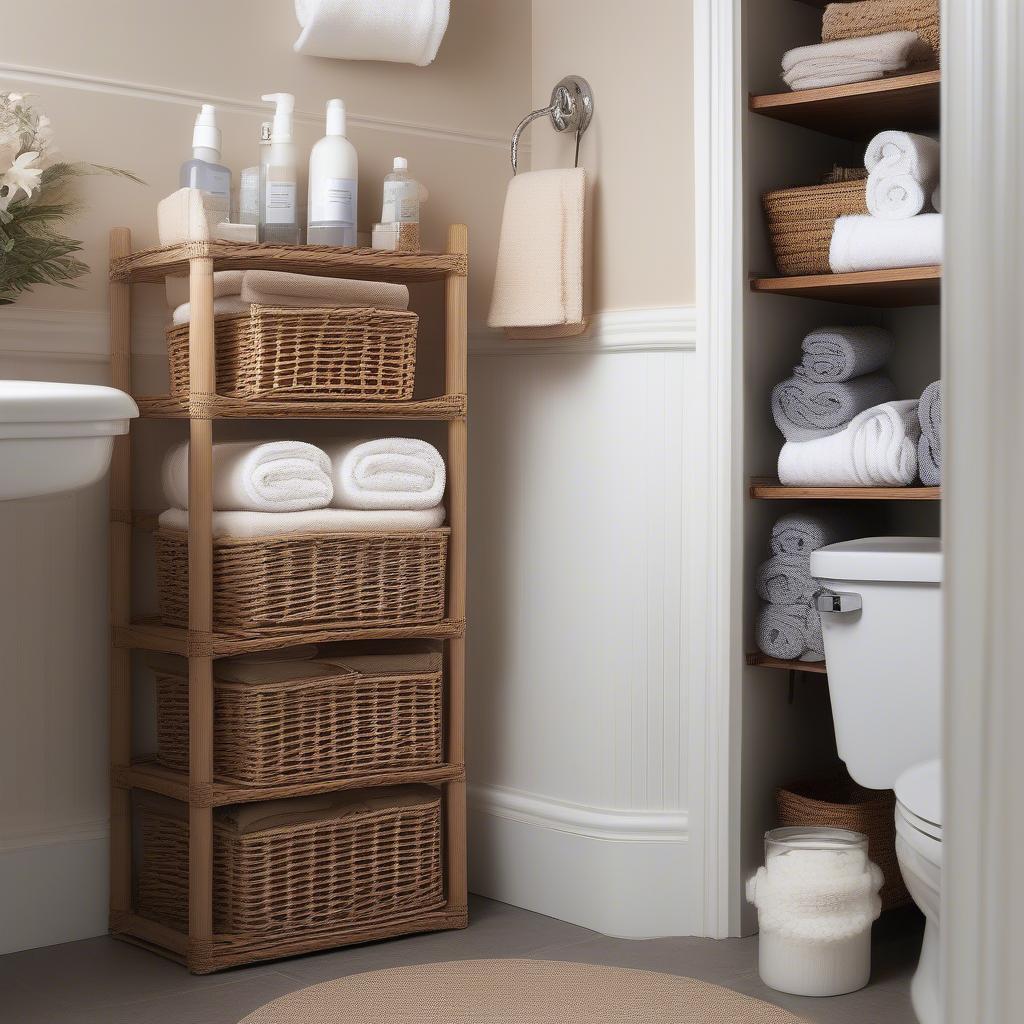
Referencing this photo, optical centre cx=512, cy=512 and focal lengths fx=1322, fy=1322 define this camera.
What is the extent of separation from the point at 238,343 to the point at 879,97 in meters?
1.06

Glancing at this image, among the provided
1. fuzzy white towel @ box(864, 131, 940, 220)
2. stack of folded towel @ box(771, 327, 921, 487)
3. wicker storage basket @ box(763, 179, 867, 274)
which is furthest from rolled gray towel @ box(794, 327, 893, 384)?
fuzzy white towel @ box(864, 131, 940, 220)

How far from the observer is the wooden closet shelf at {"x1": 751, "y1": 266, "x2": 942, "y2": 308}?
1.96 meters

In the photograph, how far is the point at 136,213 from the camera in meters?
2.16

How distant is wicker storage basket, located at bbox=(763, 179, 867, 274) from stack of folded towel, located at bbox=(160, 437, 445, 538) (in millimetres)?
660

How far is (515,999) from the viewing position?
180cm

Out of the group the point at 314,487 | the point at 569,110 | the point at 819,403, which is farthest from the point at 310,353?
the point at 819,403

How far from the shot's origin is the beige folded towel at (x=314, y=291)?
200cm

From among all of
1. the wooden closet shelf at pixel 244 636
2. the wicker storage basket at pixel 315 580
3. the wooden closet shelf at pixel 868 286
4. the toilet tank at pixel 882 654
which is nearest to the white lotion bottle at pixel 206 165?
the wicker storage basket at pixel 315 580

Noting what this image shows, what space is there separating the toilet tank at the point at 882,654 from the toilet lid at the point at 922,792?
0.24 metres

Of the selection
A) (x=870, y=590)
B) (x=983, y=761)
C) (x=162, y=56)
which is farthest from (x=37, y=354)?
(x=983, y=761)

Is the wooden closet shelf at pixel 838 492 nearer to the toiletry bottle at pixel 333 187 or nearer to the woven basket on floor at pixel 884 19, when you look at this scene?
the woven basket on floor at pixel 884 19

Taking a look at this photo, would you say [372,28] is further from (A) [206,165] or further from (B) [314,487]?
(B) [314,487]

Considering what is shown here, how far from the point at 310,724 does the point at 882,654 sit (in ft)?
2.92

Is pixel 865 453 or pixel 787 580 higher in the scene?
pixel 865 453
